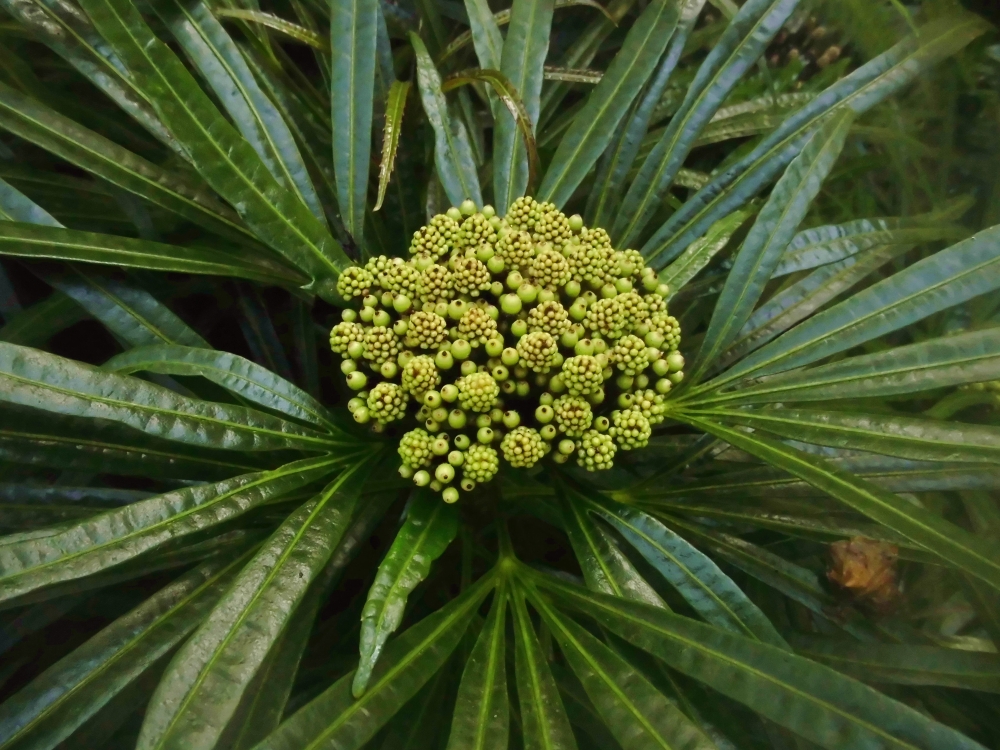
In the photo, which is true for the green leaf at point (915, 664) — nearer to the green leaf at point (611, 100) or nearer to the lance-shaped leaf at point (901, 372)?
the lance-shaped leaf at point (901, 372)

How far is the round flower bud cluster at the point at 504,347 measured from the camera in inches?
22.8

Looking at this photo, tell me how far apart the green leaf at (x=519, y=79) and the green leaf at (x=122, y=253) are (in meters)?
0.25

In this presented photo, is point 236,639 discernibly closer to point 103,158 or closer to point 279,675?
point 279,675

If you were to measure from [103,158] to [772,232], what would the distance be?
0.66m

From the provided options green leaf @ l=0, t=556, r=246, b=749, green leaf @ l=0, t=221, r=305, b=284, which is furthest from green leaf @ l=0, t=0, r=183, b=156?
green leaf @ l=0, t=556, r=246, b=749

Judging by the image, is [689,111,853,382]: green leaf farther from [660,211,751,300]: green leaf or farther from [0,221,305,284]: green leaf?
[0,221,305,284]: green leaf

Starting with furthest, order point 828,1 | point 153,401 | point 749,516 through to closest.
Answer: point 828,1
point 749,516
point 153,401

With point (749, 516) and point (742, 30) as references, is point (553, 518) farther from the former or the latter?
point (742, 30)

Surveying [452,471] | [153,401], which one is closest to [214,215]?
[153,401]

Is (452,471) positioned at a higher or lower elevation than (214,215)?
lower

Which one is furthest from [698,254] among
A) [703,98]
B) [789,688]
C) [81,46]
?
[81,46]

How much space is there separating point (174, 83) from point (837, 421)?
24.9 inches

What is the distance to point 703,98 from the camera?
747mm

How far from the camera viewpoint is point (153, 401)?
527mm
